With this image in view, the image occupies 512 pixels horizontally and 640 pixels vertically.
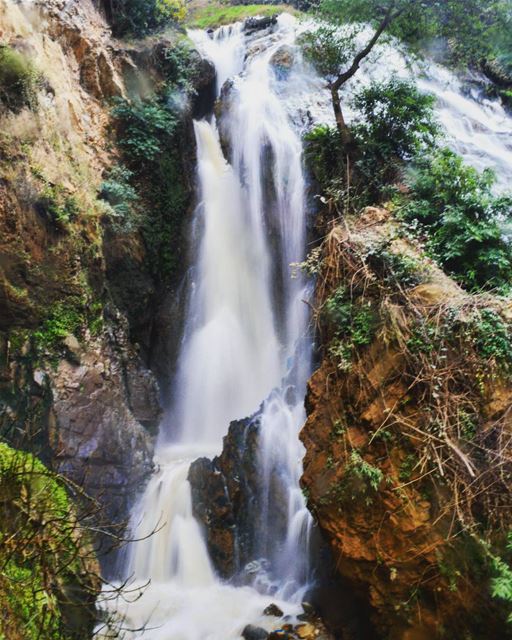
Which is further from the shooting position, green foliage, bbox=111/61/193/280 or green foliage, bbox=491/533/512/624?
green foliage, bbox=111/61/193/280

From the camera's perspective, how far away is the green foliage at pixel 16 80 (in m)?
7.88

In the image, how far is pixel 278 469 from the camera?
781cm

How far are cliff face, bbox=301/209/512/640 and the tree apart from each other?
18.2 ft

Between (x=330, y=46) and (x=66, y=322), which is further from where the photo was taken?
(x=330, y=46)

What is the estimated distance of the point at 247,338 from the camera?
1145 centimetres

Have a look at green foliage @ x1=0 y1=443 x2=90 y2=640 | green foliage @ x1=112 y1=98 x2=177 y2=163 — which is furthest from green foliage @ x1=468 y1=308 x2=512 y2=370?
green foliage @ x1=112 y1=98 x2=177 y2=163

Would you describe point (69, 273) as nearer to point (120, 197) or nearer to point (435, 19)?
point (120, 197)

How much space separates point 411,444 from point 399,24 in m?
9.51

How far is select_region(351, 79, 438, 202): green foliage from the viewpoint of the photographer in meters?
9.30

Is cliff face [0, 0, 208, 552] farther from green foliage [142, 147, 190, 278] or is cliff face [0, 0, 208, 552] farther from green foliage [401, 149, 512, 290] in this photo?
green foliage [401, 149, 512, 290]

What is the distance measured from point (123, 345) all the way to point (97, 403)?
5.04 ft

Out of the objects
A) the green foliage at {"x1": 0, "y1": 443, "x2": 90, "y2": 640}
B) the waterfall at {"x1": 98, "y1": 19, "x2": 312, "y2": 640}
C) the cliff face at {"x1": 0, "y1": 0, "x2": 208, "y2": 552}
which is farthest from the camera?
the cliff face at {"x1": 0, "y1": 0, "x2": 208, "y2": 552}

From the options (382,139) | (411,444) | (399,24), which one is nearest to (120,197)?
(382,139)

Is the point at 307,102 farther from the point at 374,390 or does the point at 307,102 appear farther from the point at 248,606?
the point at 248,606
